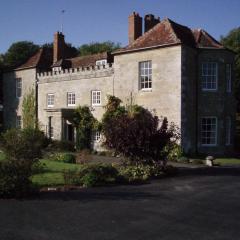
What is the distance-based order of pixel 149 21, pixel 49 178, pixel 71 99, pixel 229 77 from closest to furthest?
pixel 49 178 → pixel 229 77 → pixel 149 21 → pixel 71 99

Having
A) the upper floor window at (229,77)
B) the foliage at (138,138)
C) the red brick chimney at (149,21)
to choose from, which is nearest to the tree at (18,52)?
the red brick chimney at (149,21)

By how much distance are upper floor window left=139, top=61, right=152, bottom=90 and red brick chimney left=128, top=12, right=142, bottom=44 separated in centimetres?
396

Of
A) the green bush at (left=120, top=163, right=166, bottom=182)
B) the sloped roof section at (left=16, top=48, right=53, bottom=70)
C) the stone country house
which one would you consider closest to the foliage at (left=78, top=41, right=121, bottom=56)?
the sloped roof section at (left=16, top=48, right=53, bottom=70)

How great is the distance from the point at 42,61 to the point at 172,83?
16907 mm

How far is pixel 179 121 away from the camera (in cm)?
2822

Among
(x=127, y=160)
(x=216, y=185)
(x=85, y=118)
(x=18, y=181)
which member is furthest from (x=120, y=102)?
(x=18, y=181)

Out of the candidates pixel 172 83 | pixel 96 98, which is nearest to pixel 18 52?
pixel 96 98

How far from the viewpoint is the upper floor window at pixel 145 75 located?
30.0 metres

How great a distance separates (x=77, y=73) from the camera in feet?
116

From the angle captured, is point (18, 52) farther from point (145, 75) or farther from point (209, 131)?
point (209, 131)

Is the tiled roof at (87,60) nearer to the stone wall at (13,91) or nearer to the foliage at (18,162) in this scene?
the stone wall at (13,91)

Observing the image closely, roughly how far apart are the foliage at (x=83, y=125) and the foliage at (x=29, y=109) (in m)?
6.88

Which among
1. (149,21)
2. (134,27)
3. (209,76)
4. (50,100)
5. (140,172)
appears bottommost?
(140,172)

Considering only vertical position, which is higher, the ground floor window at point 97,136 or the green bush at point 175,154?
the ground floor window at point 97,136
